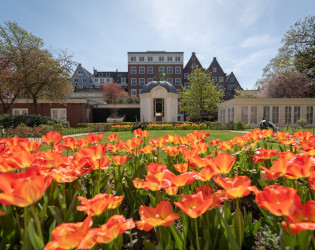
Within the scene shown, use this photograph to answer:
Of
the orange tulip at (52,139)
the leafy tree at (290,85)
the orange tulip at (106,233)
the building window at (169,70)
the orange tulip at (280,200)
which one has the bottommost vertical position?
the orange tulip at (106,233)

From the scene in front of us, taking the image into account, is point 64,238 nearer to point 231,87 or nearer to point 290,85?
point 290,85

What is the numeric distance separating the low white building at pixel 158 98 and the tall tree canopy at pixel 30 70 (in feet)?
30.2

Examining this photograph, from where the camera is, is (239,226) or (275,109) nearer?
(239,226)

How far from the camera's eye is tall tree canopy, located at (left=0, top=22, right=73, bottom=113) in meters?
16.6

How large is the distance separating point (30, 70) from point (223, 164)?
19716 mm

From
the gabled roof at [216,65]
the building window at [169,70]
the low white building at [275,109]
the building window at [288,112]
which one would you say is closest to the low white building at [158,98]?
the low white building at [275,109]

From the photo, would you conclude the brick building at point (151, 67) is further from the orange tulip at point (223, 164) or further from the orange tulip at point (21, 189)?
the orange tulip at point (21, 189)

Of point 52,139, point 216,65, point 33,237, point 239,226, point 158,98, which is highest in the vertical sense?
point 216,65

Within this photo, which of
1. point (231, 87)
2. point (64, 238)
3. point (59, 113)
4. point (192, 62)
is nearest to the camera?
point (64, 238)

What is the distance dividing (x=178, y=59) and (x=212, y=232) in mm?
51747

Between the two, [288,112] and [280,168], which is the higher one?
[288,112]

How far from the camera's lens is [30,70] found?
16719mm

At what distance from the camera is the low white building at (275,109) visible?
2005 cm

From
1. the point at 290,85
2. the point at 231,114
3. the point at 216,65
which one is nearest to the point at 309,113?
the point at 231,114
